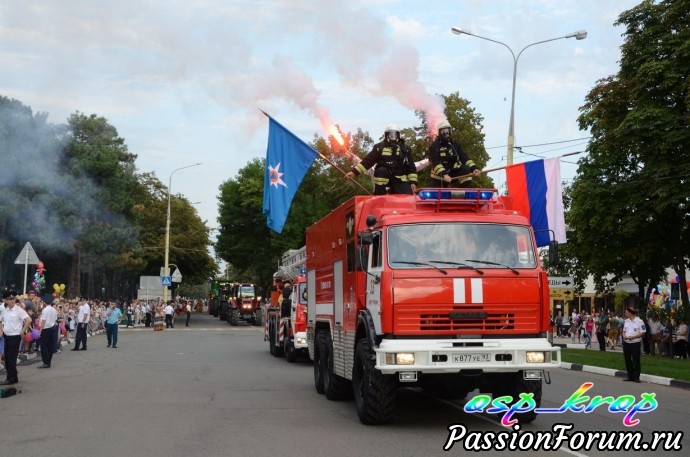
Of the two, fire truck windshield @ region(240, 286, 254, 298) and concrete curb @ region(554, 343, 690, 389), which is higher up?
fire truck windshield @ region(240, 286, 254, 298)

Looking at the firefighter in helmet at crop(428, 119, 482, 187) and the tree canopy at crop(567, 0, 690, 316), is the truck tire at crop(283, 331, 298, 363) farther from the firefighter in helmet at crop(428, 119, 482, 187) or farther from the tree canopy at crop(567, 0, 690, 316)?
the tree canopy at crop(567, 0, 690, 316)

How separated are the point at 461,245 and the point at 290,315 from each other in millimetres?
14379

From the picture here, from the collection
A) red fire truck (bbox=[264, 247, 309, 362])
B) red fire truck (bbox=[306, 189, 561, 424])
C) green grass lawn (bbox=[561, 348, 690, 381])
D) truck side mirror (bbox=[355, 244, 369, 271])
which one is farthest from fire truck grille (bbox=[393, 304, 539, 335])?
red fire truck (bbox=[264, 247, 309, 362])

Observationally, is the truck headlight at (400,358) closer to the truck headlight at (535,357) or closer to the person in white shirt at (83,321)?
the truck headlight at (535,357)

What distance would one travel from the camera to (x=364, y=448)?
977 centimetres

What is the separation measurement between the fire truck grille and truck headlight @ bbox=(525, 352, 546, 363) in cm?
36

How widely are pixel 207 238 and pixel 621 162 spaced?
59827mm

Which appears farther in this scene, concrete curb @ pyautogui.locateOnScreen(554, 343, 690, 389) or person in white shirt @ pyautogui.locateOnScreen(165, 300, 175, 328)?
person in white shirt @ pyautogui.locateOnScreen(165, 300, 175, 328)

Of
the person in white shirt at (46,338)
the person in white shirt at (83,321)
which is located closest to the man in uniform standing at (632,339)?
the person in white shirt at (46,338)

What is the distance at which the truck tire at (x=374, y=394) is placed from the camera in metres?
11.1

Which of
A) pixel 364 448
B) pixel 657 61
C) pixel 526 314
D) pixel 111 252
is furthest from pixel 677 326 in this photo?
pixel 111 252

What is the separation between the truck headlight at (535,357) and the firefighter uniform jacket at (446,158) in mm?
4032

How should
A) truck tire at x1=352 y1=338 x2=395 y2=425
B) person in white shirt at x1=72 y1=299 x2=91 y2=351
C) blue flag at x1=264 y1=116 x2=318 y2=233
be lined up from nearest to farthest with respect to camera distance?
truck tire at x1=352 y1=338 x2=395 y2=425 → blue flag at x1=264 y1=116 x2=318 y2=233 → person in white shirt at x1=72 y1=299 x2=91 y2=351

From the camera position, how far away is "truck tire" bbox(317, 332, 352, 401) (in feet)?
46.8
